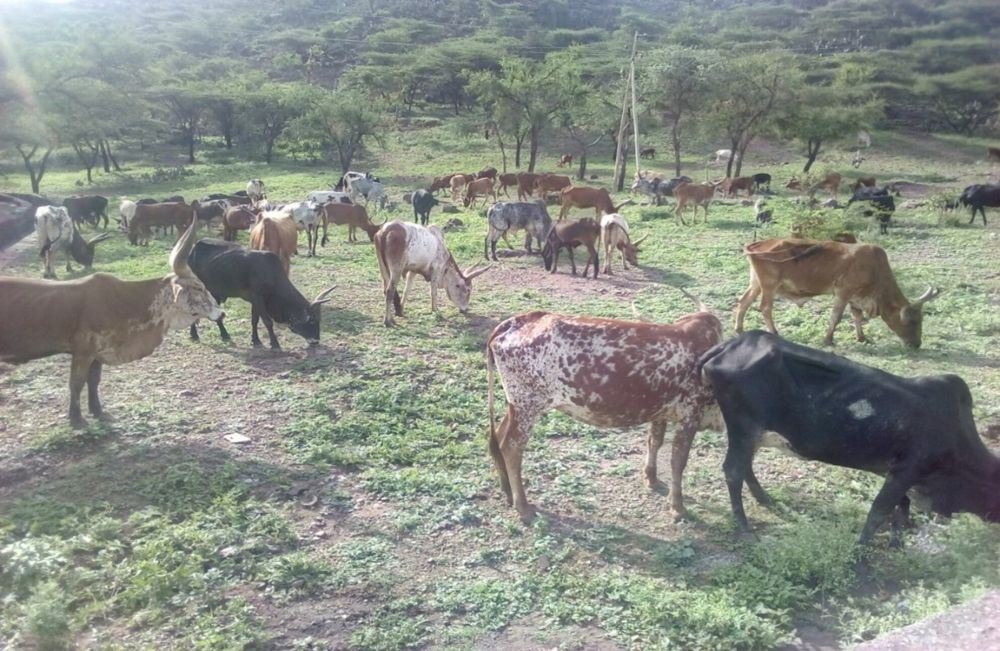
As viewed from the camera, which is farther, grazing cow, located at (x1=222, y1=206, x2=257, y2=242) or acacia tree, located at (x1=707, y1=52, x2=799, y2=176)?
acacia tree, located at (x1=707, y1=52, x2=799, y2=176)

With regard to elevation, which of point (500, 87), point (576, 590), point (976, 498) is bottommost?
point (576, 590)

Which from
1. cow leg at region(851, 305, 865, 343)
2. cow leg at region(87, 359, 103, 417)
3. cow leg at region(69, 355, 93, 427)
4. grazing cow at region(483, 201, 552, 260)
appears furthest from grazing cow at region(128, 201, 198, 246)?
cow leg at region(851, 305, 865, 343)

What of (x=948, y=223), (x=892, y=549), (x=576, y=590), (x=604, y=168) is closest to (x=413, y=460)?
(x=576, y=590)

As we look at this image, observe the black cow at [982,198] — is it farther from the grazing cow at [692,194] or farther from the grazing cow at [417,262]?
the grazing cow at [417,262]

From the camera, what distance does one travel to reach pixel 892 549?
5.76 m

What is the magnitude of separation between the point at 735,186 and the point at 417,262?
19024mm

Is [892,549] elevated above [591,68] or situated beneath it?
situated beneath

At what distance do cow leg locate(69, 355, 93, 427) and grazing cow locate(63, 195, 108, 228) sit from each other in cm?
1849

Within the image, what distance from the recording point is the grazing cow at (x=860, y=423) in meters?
5.67

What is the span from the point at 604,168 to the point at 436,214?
16.7m

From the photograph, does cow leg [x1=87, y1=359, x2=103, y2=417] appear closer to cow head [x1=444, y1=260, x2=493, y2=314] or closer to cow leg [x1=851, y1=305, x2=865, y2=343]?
cow head [x1=444, y1=260, x2=493, y2=314]

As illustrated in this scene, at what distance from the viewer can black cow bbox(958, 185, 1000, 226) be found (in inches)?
827

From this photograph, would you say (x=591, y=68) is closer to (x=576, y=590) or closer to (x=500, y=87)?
(x=500, y=87)

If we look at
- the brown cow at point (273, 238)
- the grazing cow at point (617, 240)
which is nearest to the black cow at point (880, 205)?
the grazing cow at point (617, 240)
